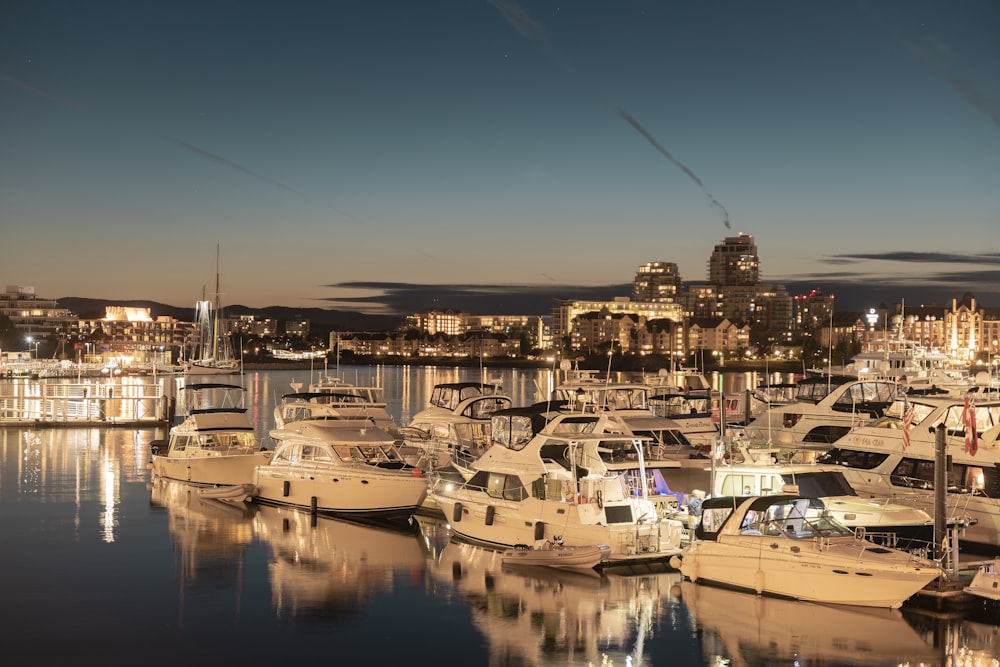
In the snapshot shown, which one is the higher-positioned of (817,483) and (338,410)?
(338,410)

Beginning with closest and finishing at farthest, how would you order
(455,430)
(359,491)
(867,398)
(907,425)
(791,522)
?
(791,522), (907,425), (359,491), (455,430), (867,398)

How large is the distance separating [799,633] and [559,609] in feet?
13.2

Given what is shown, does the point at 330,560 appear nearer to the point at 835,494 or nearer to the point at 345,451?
the point at 345,451

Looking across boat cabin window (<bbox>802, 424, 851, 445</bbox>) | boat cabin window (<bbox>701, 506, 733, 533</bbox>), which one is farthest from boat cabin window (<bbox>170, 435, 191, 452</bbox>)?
boat cabin window (<bbox>802, 424, 851, 445</bbox>)

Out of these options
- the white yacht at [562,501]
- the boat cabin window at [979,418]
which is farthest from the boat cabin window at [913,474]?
the white yacht at [562,501]

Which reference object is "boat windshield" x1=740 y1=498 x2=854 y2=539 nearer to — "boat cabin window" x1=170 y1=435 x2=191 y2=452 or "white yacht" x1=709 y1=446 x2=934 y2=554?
"white yacht" x1=709 y1=446 x2=934 y2=554

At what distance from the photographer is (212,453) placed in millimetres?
30109

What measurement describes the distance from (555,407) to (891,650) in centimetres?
1563

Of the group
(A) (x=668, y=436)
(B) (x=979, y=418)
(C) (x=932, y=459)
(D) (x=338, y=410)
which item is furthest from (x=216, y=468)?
(B) (x=979, y=418)

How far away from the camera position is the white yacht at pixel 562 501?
2000 centimetres

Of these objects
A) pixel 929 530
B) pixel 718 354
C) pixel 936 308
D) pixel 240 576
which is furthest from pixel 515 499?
pixel 718 354

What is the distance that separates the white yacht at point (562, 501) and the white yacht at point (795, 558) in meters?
1.15

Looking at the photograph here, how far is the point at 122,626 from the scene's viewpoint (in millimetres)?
16859

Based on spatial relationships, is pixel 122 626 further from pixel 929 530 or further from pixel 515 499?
pixel 929 530
